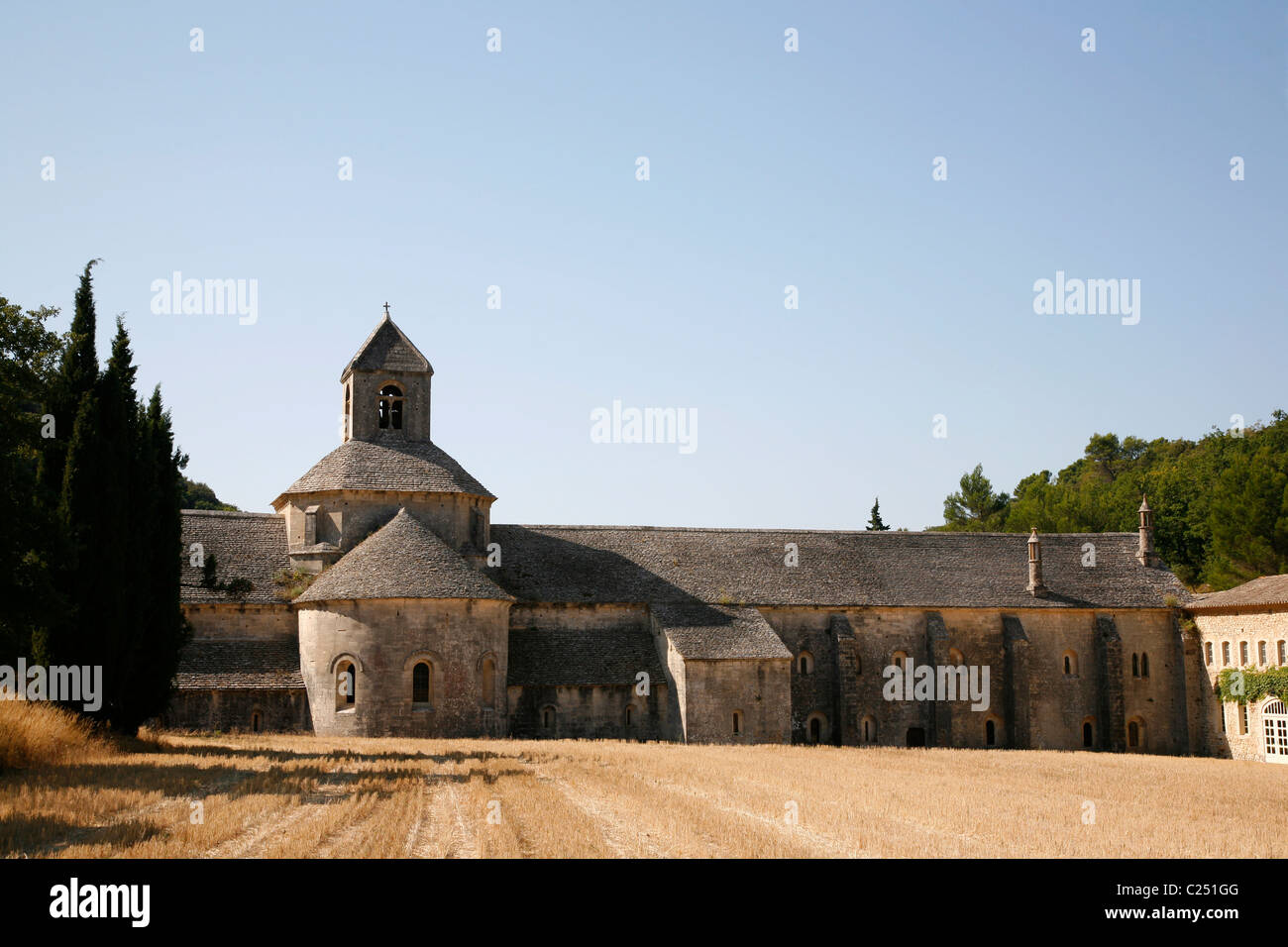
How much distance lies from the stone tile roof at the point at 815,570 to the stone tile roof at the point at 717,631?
1104 mm

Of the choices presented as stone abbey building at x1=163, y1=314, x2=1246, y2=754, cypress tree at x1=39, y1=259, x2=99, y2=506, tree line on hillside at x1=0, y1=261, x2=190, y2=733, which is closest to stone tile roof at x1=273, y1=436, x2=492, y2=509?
stone abbey building at x1=163, y1=314, x2=1246, y2=754

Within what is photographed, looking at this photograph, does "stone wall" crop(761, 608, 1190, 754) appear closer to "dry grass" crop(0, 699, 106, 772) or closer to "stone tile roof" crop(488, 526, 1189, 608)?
"stone tile roof" crop(488, 526, 1189, 608)

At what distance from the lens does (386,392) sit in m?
51.6

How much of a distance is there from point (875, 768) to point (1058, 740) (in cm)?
2170

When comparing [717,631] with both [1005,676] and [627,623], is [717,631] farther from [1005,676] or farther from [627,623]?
[1005,676]

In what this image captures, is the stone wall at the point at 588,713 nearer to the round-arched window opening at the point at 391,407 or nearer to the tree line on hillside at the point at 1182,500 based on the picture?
the round-arched window opening at the point at 391,407

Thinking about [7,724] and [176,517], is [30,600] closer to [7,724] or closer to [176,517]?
[7,724]

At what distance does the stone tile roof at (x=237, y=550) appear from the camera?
151ft

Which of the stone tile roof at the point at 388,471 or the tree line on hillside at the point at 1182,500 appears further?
the tree line on hillside at the point at 1182,500

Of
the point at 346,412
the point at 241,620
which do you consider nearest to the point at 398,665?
the point at 241,620

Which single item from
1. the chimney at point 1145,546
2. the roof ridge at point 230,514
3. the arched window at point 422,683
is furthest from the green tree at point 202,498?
the chimney at point 1145,546

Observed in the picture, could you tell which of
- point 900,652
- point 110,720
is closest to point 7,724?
point 110,720

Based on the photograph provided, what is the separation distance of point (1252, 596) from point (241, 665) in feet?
133
